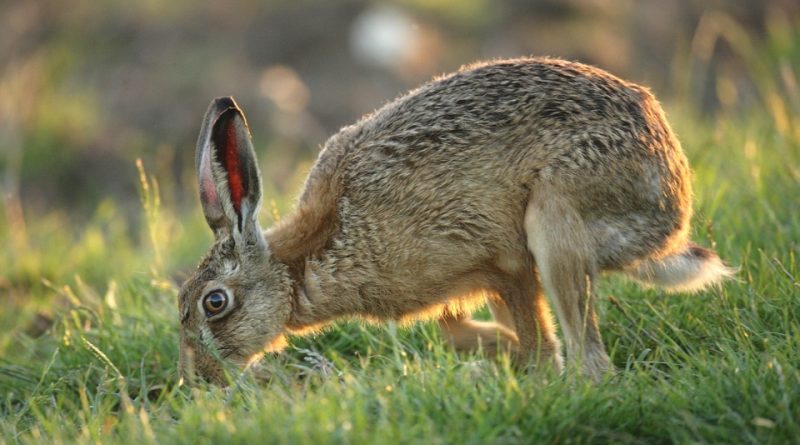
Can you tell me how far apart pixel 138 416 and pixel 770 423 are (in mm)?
2427

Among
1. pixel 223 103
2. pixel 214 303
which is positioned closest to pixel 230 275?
pixel 214 303

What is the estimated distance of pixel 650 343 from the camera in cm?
498

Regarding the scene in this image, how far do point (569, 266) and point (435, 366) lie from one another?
28.9 inches

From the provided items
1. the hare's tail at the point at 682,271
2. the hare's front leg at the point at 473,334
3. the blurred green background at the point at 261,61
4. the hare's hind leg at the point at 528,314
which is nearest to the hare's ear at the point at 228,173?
the hare's front leg at the point at 473,334

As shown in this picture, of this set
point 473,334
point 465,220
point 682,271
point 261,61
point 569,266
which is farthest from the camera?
point 261,61

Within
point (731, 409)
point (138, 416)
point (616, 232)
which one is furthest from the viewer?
point (616, 232)

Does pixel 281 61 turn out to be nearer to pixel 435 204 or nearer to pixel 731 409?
pixel 435 204

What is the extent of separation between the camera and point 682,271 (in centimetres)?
500

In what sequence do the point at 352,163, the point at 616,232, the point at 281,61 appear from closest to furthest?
the point at 616,232 < the point at 352,163 < the point at 281,61

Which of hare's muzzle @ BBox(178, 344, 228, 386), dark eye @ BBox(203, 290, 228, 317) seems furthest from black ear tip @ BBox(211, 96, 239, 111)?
hare's muzzle @ BBox(178, 344, 228, 386)

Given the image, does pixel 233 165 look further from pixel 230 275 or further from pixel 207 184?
pixel 230 275

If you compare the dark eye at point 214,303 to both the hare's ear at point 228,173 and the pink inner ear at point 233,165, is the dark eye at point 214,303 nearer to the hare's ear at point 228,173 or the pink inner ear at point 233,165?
the hare's ear at point 228,173

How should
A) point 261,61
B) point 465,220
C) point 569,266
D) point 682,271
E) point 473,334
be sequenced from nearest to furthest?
point 569,266 → point 465,220 → point 682,271 → point 473,334 → point 261,61

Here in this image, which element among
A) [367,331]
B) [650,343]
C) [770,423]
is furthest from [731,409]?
[367,331]
